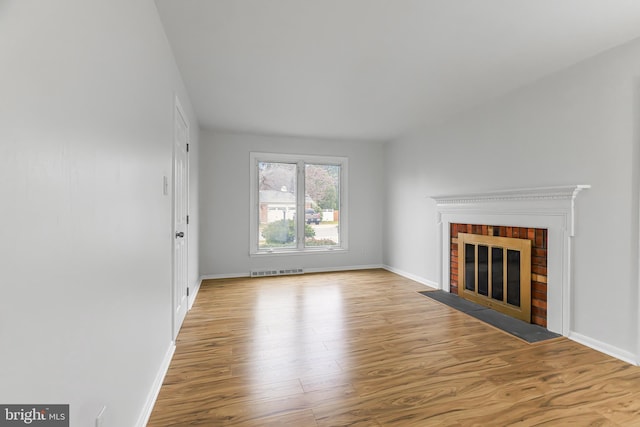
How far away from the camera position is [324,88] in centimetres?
332

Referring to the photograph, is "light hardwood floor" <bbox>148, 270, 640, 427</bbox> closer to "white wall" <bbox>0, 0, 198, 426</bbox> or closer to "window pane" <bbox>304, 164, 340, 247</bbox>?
"white wall" <bbox>0, 0, 198, 426</bbox>

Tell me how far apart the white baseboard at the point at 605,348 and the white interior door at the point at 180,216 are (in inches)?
138

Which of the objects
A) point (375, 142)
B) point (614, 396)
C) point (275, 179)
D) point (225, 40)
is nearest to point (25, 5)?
point (225, 40)

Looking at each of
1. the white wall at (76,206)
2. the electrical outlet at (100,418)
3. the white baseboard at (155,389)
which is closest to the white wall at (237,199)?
the white baseboard at (155,389)

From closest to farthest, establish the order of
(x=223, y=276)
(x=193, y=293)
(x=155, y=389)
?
(x=155, y=389) → (x=193, y=293) → (x=223, y=276)

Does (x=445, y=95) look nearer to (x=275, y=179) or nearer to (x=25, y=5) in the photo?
(x=275, y=179)

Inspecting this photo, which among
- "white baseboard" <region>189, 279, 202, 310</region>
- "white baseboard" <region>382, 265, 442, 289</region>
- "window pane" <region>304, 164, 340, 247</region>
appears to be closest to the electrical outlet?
"white baseboard" <region>189, 279, 202, 310</region>

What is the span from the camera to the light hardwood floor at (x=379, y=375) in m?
1.76

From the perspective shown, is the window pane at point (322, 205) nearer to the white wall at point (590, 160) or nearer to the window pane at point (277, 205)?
the window pane at point (277, 205)

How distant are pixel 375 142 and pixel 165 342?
4.86 m

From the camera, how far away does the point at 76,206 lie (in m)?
0.99

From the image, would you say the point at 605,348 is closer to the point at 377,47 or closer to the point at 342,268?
the point at 377,47

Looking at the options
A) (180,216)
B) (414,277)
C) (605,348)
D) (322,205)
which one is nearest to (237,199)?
(322,205)

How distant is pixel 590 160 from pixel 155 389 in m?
3.75
